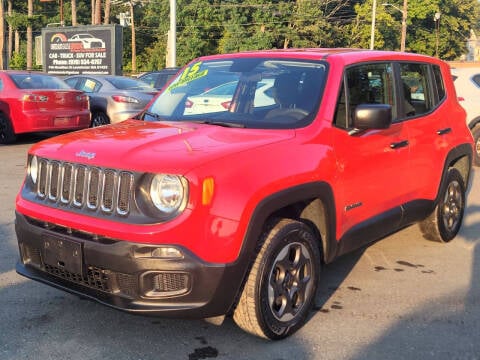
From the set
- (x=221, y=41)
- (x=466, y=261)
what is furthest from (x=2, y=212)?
(x=221, y=41)

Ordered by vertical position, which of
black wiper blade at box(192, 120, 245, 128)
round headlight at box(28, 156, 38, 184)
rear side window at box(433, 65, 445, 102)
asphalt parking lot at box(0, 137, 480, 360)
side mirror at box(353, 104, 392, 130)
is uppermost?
rear side window at box(433, 65, 445, 102)

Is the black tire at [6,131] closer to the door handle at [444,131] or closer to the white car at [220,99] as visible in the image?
the white car at [220,99]

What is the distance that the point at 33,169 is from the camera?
3.75 meters

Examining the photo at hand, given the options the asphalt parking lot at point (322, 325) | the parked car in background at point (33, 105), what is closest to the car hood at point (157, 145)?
the asphalt parking lot at point (322, 325)

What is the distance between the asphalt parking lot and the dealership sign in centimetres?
1918

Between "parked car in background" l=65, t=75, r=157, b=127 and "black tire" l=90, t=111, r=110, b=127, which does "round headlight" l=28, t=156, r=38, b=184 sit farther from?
"black tire" l=90, t=111, r=110, b=127

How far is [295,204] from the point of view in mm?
3631

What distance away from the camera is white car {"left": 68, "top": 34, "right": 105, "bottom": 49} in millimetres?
23203

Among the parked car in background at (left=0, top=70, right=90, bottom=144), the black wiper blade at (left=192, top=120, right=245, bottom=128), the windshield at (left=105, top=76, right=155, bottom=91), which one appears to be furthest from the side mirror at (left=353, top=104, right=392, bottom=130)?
the windshield at (left=105, top=76, right=155, bottom=91)

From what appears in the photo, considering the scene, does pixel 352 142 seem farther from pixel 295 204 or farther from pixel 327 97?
pixel 295 204

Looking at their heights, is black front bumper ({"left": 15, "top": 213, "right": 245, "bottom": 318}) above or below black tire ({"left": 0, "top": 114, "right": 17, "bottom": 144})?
above

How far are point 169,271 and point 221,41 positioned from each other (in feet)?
196

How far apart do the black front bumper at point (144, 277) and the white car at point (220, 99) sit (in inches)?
56.8

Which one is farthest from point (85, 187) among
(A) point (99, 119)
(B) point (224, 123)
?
(A) point (99, 119)
